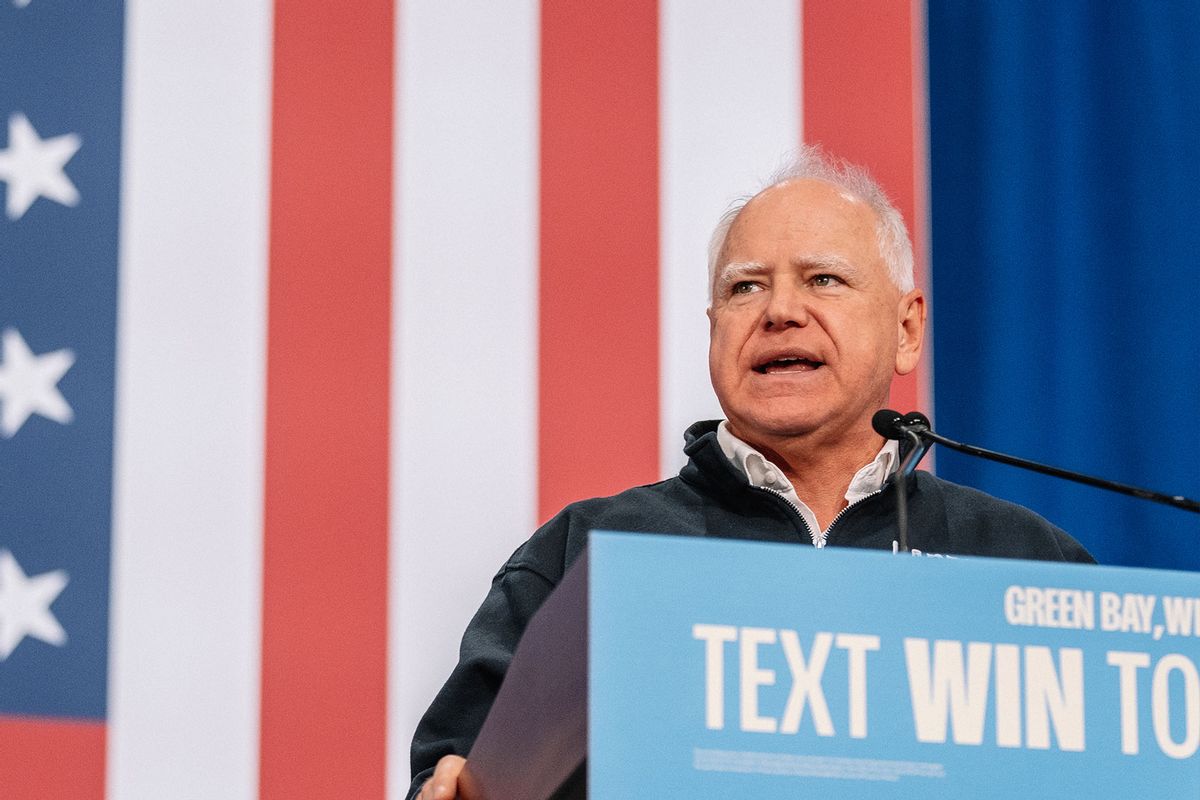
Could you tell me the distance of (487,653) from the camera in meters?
1.67

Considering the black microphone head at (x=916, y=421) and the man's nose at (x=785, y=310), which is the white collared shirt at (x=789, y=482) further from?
the black microphone head at (x=916, y=421)

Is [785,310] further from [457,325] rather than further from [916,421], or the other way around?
[457,325]

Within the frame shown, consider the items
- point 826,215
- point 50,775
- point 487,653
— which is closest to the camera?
Answer: point 487,653

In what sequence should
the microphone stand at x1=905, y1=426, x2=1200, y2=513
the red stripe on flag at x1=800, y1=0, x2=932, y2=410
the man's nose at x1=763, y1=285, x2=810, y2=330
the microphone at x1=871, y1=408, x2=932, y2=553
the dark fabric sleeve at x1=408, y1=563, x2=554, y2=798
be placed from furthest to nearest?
the red stripe on flag at x1=800, y1=0, x2=932, y2=410 < the man's nose at x1=763, y1=285, x2=810, y2=330 < the dark fabric sleeve at x1=408, y1=563, x2=554, y2=798 < the microphone at x1=871, y1=408, x2=932, y2=553 < the microphone stand at x1=905, y1=426, x2=1200, y2=513

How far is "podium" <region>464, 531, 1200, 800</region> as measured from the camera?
34.4 inches

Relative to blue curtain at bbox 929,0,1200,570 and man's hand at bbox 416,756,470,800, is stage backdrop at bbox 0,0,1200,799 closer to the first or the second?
blue curtain at bbox 929,0,1200,570

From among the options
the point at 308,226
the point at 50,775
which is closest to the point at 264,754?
the point at 50,775

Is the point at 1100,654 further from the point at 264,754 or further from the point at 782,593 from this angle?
the point at 264,754

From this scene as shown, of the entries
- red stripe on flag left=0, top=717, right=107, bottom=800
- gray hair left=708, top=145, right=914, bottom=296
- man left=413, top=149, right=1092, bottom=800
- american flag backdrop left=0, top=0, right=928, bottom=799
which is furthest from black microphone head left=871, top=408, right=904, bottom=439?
red stripe on flag left=0, top=717, right=107, bottom=800

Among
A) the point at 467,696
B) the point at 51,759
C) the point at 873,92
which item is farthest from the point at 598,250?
the point at 51,759

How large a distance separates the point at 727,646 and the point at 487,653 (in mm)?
807

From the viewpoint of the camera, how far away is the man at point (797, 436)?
1.82m

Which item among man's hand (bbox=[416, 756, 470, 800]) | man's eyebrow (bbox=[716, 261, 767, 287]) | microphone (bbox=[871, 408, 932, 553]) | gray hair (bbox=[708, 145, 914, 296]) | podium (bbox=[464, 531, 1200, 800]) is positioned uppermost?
gray hair (bbox=[708, 145, 914, 296])

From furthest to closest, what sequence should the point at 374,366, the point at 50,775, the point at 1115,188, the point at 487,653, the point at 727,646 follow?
the point at 1115,188
the point at 374,366
the point at 50,775
the point at 487,653
the point at 727,646
